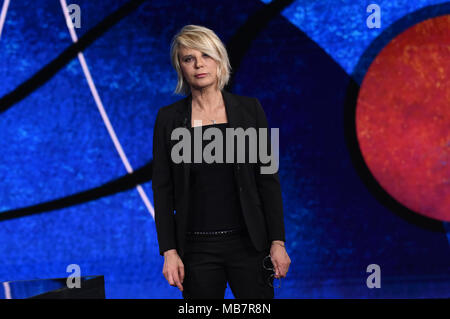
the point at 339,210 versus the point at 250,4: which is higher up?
the point at 250,4

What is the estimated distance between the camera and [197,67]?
155 centimetres

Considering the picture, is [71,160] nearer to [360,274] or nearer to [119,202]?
[119,202]

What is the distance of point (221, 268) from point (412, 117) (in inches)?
91.9

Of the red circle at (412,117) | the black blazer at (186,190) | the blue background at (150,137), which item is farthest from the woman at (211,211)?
the red circle at (412,117)

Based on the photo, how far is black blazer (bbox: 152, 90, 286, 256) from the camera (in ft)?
5.02

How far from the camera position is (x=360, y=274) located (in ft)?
11.3

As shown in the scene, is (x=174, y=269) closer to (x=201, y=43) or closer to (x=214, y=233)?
(x=214, y=233)

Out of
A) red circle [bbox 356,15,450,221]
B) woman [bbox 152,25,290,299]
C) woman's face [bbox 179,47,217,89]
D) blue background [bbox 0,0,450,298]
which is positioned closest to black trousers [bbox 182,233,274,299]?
woman [bbox 152,25,290,299]

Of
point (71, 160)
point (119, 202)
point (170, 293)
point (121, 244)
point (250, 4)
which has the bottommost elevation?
point (170, 293)

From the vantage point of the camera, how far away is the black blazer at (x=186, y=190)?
1.53 metres

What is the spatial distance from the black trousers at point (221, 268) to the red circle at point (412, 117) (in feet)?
6.87

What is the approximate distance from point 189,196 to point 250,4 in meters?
2.24

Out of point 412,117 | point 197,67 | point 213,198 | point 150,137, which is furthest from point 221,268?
point 412,117
